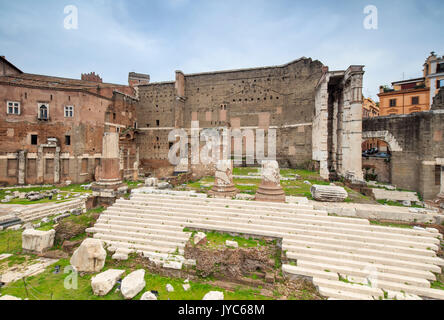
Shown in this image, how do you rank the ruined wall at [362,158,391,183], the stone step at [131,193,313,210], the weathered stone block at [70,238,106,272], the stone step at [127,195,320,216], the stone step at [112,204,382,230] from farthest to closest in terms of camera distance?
the ruined wall at [362,158,391,183]
the stone step at [131,193,313,210]
the stone step at [127,195,320,216]
the stone step at [112,204,382,230]
the weathered stone block at [70,238,106,272]

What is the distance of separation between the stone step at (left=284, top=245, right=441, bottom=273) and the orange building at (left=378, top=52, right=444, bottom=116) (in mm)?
24002

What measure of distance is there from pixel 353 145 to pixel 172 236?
11.2m

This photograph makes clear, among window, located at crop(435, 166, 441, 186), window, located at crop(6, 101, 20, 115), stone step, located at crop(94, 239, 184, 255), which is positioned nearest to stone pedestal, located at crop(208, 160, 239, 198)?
stone step, located at crop(94, 239, 184, 255)

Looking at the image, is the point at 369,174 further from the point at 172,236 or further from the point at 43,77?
the point at 43,77

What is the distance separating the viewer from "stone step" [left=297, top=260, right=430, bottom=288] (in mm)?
4559

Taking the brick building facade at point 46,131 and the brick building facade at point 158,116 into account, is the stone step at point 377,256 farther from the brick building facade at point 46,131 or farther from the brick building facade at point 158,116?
the brick building facade at point 46,131

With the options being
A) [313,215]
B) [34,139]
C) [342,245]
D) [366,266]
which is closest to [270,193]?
[313,215]

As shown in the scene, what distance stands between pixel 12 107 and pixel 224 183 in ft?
65.3

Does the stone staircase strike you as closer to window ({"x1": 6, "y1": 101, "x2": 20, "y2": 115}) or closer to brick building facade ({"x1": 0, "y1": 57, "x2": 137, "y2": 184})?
brick building facade ({"x1": 0, "y1": 57, "x2": 137, "y2": 184})

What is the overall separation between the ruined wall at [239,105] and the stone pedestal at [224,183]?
1071cm

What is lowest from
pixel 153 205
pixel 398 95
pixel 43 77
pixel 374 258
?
pixel 374 258

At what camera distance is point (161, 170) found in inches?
943

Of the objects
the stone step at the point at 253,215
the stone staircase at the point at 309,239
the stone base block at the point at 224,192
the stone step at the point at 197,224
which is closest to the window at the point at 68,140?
the stone staircase at the point at 309,239
